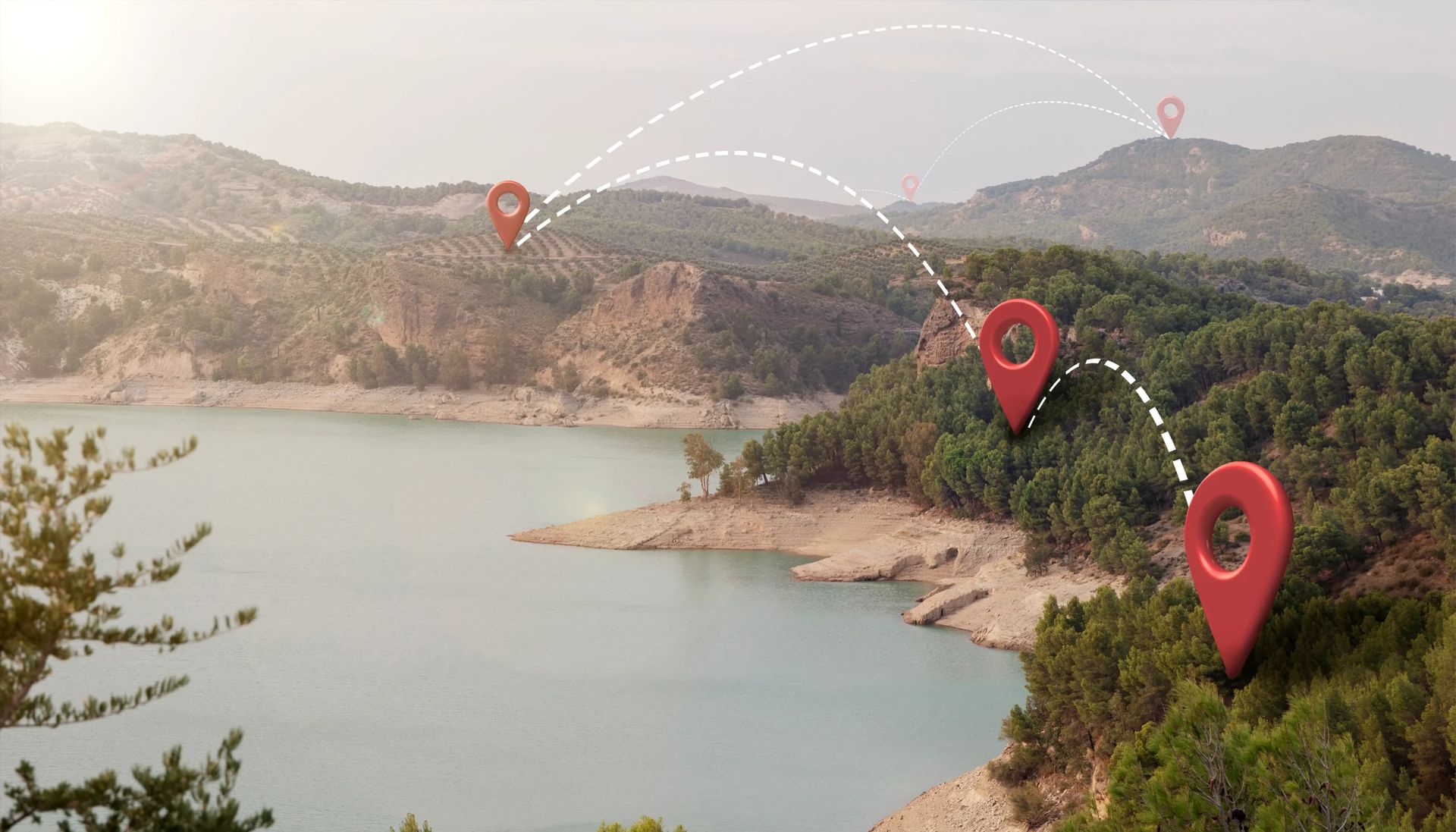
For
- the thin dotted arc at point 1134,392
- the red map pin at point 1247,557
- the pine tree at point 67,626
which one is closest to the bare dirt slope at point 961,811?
the red map pin at point 1247,557

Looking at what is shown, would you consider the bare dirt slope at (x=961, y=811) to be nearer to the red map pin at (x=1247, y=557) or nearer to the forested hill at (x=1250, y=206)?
the red map pin at (x=1247, y=557)

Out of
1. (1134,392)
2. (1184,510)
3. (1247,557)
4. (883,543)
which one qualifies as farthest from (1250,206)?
(1247,557)

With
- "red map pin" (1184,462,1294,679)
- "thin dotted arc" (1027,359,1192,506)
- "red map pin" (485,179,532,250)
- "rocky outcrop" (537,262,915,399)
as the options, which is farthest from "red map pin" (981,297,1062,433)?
"rocky outcrop" (537,262,915,399)

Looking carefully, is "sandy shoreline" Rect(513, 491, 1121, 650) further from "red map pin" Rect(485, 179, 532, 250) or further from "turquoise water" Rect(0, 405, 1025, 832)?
"red map pin" Rect(485, 179, 532, 250)

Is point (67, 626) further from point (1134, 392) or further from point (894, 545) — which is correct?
point (1134, 392)

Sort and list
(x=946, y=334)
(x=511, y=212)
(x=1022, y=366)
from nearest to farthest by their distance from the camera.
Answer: (x=1022, y=366)
(x=511, y=212)
(x=946, y=334)

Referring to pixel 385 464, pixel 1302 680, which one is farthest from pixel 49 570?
pixel 385 464

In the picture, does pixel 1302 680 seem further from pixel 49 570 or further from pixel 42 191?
pixel 42 191
